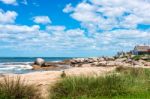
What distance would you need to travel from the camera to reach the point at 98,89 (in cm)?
1581

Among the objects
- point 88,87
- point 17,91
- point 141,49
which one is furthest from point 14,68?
point 141,49

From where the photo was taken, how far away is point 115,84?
16.2 metres

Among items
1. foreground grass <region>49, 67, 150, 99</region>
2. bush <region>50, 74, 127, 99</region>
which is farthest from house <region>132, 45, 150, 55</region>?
bush <region>50, 74, 127, 99</region>

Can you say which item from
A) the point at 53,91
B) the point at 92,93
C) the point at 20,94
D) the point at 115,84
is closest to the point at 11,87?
the point at 20,94

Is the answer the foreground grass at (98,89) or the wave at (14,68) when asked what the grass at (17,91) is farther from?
the wave at (14,68)

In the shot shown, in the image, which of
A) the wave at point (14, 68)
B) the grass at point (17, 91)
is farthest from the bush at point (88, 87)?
the wave at point (14, 68)

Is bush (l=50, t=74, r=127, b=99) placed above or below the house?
below

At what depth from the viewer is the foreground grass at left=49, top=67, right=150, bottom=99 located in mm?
15352

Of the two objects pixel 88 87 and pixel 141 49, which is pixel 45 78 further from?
pixel 141 49

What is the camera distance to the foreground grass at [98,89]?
15352mm

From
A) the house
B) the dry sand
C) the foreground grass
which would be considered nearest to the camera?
the foreground grass

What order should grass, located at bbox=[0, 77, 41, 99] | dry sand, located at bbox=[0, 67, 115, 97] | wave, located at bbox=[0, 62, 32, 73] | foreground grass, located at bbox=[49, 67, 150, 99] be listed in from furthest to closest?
wave, located at bbox=[0, 62, 32, 73] < dry sand, located at bbox=[0, 67, 115, 97] < foreground grass, located at bbox=[49, 67, 150, 99] < grass, located at bbox=[0, 77, 41, 99]

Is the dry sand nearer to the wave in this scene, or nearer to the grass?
the grass

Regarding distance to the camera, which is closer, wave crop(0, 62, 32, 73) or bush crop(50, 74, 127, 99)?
bush crop(50, 74, 127, 99)
